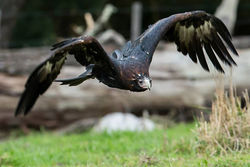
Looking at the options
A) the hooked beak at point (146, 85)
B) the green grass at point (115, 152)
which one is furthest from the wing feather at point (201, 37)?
the hooked beak at point (146, 85)

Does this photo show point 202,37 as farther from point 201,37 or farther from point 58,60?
point 58,60

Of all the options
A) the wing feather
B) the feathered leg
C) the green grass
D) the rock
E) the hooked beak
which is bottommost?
the rock

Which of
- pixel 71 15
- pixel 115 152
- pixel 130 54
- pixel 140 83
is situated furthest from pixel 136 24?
pixel 140 83

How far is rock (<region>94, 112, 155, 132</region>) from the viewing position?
892 cm

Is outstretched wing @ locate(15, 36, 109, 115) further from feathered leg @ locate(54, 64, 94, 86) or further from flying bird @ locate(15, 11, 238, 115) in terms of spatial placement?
feathered leg @ locate(54, 64, 94, 86)

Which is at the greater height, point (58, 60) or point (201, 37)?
point (201, 37)

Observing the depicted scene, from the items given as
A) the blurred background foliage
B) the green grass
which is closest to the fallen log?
the green grass

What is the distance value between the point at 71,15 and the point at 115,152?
9400 millimetres

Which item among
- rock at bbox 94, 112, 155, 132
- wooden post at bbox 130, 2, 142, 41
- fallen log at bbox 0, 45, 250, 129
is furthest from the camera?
wooden post at bbox 130, 2, 142, 41

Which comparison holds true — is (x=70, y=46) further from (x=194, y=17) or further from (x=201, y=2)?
(x=201, y=2)

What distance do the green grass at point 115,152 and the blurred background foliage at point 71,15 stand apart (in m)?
6.32

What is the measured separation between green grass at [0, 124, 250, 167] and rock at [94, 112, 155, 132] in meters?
0.60

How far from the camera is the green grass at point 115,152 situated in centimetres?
525

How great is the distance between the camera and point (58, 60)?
581 centimetres
